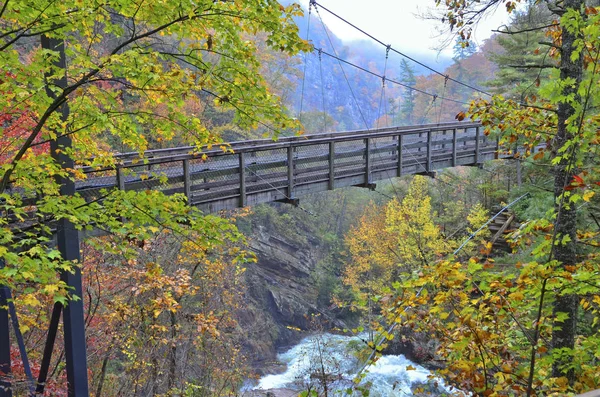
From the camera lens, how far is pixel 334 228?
1073 inches

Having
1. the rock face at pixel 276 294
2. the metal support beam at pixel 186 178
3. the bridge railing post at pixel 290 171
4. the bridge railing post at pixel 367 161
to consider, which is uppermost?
the bridge railing post at pixel 367 161

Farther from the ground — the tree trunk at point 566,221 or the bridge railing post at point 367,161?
the bridge railing post at point 367,161

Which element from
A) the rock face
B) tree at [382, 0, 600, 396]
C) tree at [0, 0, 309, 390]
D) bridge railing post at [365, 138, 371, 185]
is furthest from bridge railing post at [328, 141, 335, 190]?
the rock face

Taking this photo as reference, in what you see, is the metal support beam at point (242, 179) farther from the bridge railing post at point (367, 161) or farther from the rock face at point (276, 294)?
the rock face at point (276, 294)

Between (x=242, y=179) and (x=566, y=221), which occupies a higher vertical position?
(x=242, y=179)

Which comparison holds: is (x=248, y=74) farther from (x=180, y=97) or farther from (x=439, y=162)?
(x=439, y=162)

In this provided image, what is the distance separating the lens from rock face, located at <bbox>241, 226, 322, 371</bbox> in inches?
747

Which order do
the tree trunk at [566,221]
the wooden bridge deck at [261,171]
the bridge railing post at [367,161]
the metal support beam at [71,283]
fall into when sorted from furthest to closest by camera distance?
the bridge railing post at [367,161], the wooden bridge deck at [261,171], the metal support beam at [71,283], the tree trunk at [566,221]

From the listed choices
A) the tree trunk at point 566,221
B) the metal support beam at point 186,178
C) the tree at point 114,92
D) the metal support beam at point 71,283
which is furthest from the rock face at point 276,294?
the tree trunk at point 566,221

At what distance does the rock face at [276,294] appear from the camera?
1898 centimetres

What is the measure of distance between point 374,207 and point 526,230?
22592mm

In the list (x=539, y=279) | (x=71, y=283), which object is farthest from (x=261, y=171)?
(x=539, y=279)

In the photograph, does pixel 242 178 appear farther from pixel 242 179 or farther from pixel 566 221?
pixel 566 221

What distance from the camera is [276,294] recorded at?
20953mm
